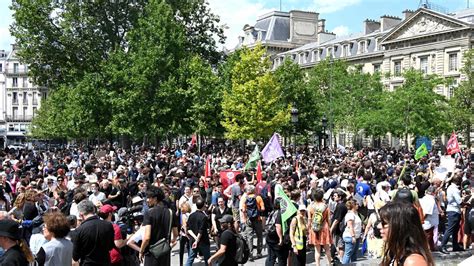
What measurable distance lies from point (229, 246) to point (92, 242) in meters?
2.73

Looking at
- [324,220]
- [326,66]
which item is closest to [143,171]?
[324,220]

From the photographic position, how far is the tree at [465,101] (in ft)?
146

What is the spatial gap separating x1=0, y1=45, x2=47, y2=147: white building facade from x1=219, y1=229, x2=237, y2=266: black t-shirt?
4230 inches

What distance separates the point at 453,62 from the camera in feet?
192

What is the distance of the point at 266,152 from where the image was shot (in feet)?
66.8

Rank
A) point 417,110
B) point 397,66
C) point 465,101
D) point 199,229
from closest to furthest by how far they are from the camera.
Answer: point 199,229
point 465,101
point 417,110
point 397,66

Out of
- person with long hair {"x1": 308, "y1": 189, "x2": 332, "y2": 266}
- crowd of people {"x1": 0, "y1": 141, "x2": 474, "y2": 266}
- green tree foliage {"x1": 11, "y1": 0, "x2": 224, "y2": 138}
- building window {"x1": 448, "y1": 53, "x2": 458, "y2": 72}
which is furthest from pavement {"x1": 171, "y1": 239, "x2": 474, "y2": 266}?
building window {"x1": 448, "y1": 53, "x2": 458, "y2": 72}

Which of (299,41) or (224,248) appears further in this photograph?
(299,41)

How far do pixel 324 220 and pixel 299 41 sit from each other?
77.3 metres

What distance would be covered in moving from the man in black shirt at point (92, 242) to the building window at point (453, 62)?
186 feet

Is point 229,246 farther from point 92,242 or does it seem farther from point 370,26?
point 370,26

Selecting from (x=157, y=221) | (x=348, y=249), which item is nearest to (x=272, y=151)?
(x=348, y=249)

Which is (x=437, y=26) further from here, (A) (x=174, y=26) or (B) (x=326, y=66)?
(A) (x=174, y=26)

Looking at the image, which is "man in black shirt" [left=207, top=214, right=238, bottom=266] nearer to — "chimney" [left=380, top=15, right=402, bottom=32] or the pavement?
the pavement
